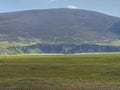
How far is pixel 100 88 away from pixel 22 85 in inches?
510

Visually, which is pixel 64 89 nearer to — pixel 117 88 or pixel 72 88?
pixel 72 88

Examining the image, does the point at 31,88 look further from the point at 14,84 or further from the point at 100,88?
the point at 100,88

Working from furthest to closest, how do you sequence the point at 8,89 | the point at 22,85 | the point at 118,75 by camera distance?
the point at 118,75
the point at 22,85
the point at 8,89

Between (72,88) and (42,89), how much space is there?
481cm

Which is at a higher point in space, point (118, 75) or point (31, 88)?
point (31, 88)

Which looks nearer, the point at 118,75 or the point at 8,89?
the point at 8,89

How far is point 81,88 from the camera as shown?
178ft

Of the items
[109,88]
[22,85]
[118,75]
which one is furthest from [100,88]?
[118,75]

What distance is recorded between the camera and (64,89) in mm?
52844

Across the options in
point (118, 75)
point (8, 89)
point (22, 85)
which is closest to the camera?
A: point (8, 89)

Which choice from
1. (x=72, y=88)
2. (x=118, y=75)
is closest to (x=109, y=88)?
(x=72, y=88)

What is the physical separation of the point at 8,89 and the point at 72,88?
10046mm

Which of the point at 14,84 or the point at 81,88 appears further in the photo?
the point at 14,84

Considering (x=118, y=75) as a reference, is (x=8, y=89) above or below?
above
